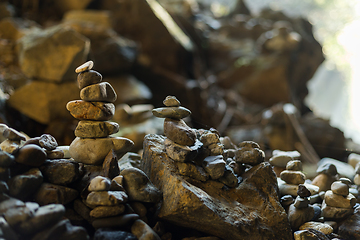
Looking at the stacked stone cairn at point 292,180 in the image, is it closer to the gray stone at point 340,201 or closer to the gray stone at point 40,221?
the gray stone at point 340,201

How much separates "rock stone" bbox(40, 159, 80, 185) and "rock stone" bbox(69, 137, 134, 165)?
0.15m

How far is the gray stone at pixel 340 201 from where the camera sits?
2.35 metres

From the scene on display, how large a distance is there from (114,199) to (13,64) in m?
5.12

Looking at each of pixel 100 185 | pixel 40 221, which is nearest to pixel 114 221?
pixel 100 185

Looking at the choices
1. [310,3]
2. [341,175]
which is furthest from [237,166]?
[310,3]

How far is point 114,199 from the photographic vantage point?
Result: 1.69m

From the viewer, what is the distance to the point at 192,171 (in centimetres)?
208

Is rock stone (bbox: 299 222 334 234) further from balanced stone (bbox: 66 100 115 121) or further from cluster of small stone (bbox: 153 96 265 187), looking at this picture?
balanced stone (bbox: 66 100 115 121)

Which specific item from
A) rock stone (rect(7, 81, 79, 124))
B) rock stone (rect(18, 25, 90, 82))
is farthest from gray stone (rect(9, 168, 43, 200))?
rock stone (rect(18, 25, 90, 82))

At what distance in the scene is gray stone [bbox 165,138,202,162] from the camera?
6.54 ft

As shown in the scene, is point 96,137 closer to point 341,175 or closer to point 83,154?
point 83,154

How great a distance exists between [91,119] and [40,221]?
34.1 inches

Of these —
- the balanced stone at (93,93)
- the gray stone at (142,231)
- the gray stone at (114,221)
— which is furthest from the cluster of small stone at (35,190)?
the balanced stone at (93,93)

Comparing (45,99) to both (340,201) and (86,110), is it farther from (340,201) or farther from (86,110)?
(340,201)
